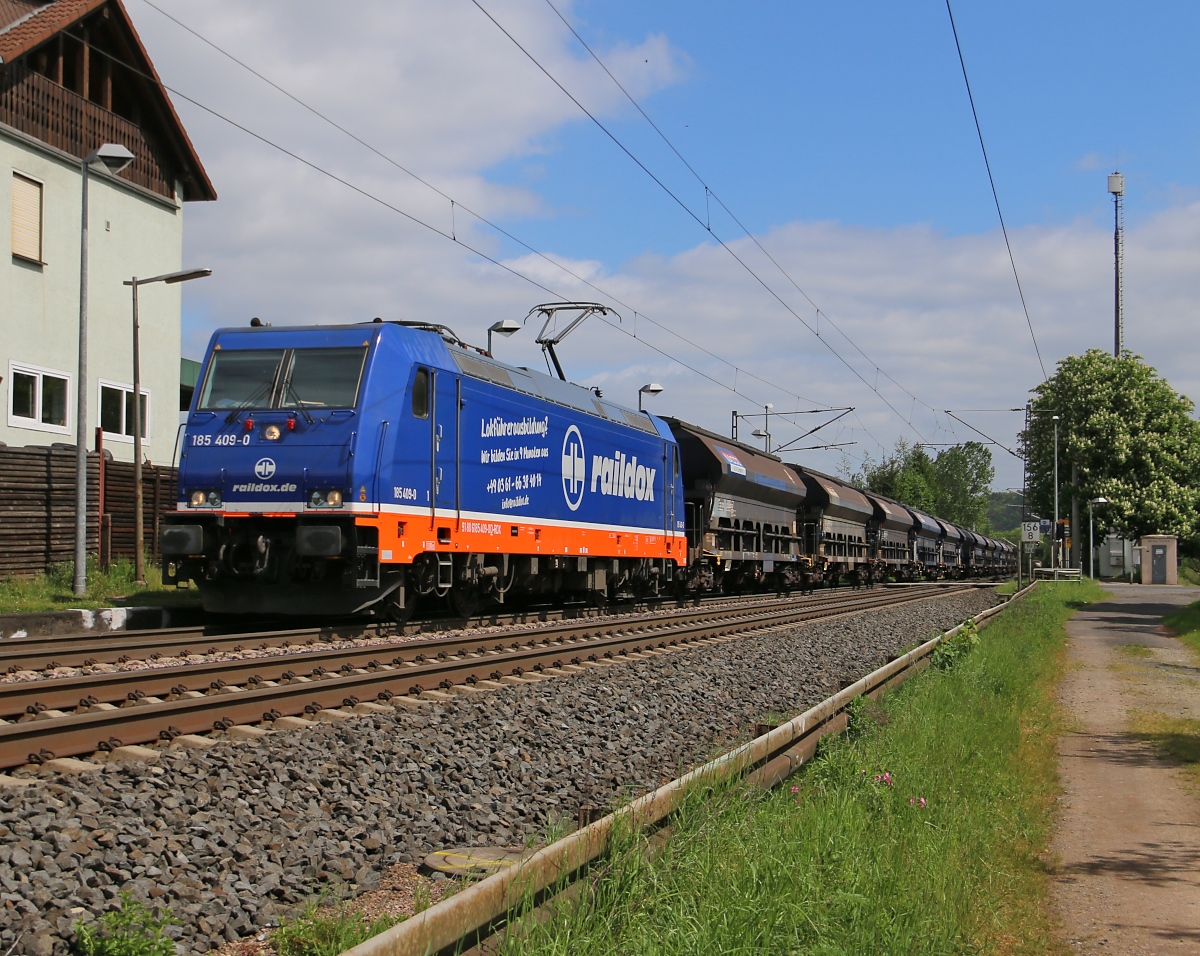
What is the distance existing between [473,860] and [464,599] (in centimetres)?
1167

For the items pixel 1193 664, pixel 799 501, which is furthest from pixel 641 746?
pixel 799 501

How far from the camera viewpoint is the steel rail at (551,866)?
330 centimetres

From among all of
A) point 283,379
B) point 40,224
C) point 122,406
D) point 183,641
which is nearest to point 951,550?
point 122,406

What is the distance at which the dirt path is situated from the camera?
17.1 ft

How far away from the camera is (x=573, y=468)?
1895cm

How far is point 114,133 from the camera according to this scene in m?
26.0

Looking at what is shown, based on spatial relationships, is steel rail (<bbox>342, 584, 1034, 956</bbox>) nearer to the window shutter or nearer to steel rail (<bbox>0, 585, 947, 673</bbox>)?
steel rail (<bbox>0, 585, 947, 673</bbox>)

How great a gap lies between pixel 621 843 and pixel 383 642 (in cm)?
921

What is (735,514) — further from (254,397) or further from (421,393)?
(254,397)

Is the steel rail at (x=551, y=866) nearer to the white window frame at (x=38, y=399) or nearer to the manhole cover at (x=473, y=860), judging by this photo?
the manhole cover at (x=473, y=860)

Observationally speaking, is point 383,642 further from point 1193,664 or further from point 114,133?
point 114,133

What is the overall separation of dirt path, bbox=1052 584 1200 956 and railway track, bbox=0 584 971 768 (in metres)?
4.84

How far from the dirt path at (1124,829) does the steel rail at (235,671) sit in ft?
20.1

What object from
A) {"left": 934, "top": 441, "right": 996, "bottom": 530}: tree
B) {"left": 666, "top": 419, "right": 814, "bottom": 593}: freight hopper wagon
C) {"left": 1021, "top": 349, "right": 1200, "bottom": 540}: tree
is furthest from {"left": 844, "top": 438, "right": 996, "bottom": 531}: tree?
{"left": 666, "top": 419, "right": 814, "bottom": 593}: freight hopper wagon
